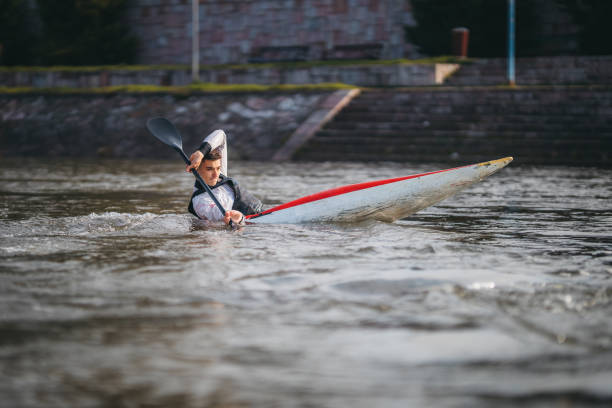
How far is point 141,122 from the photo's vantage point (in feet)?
67.1

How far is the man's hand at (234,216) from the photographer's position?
6949 millimetres

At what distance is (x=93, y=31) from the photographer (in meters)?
30.3

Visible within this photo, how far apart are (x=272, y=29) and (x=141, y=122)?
420 inches

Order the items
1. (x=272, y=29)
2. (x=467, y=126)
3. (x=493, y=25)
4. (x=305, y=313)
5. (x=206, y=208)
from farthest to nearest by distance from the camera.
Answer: (x=272, y=29) → (x=493, y=25) → (x=467, y=126) → (x=206, y=208) → (x=305, y=313)

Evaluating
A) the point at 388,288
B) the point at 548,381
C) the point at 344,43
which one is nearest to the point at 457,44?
the point at 344,43

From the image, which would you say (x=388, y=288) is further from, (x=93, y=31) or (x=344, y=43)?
(x=93, y=31)

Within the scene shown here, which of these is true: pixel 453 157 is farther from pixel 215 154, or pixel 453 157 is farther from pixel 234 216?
pixel 234 216

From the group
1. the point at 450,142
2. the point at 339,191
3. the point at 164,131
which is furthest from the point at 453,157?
the point at 339,191

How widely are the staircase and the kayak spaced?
8.84m

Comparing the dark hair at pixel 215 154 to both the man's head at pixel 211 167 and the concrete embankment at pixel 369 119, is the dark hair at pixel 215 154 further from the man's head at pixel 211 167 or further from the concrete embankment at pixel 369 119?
the concrete embankment at pixel 369 119

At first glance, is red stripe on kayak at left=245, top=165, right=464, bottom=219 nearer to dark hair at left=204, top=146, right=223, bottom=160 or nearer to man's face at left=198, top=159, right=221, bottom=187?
man's face at left=198, top=159, right=221, bottom=187

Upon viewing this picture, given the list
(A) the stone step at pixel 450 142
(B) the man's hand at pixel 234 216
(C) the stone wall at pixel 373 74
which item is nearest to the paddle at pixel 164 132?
(B) the man's hand at pixel 234 216

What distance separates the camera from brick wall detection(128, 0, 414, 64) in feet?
92.0

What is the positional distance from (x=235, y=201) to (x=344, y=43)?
72.4ft
